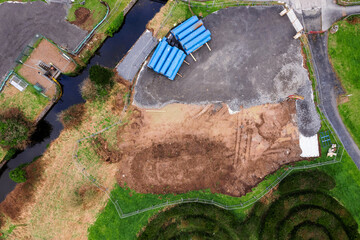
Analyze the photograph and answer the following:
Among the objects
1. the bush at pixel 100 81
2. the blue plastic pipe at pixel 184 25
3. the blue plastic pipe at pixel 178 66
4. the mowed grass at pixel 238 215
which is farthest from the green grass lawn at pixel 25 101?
the blue plastic pipe at pixel 184 25

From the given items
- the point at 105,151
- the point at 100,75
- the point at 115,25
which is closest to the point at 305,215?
the point at 105,151

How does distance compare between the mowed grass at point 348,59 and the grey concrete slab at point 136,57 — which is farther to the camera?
the mowed grass at point 348,59

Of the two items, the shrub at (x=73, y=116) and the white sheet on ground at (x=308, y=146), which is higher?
the shrub at (x=73, y=116)

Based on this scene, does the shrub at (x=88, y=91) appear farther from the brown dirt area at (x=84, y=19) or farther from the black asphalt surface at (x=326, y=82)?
the black asphalt surface at (x=326, y=82)

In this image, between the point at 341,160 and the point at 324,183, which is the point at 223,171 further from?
the point at 341,160

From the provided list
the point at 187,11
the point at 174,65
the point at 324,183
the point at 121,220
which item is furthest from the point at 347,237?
the point at 187,11

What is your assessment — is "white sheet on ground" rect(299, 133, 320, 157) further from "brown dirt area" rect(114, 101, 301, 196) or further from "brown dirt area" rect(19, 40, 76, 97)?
"brown dirt area" rect(19, 40, 76, 97)

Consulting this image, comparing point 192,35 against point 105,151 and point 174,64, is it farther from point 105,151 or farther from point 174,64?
point 105,151
